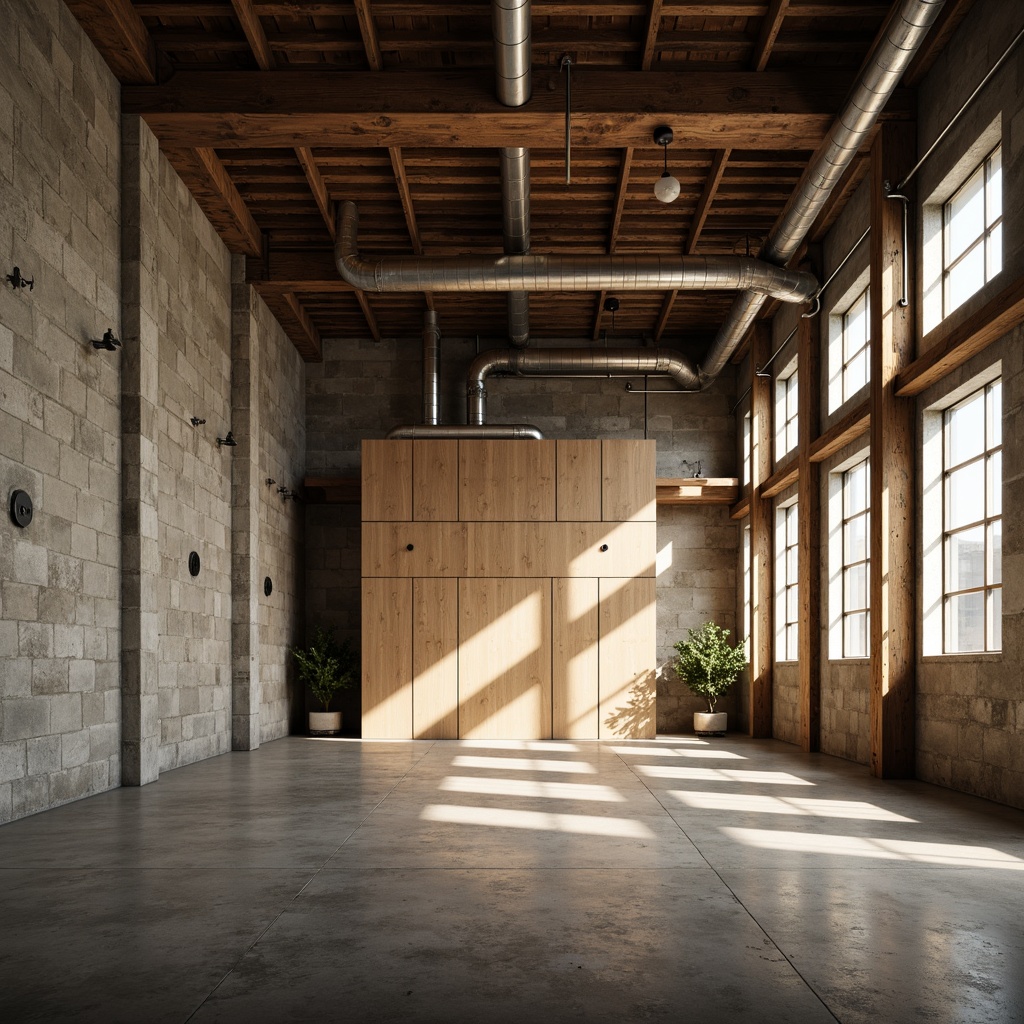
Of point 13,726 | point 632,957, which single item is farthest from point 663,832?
point 13,726

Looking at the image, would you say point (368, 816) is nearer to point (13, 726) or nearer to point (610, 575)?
point (13, 726)

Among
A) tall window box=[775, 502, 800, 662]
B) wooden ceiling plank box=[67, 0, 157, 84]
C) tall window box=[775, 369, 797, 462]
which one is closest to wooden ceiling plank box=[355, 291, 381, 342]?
wooden ceiling plank box=[67, 0, 157, 84]

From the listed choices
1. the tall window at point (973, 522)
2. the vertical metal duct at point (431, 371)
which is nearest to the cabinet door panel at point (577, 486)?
the vertical metal duct at point (431, 371)

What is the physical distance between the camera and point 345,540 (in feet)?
54.2

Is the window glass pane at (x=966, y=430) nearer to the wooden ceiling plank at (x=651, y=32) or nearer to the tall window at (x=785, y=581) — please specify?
the wooden ceiling plank at (x=651, y=32)

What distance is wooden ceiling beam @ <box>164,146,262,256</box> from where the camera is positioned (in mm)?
10148

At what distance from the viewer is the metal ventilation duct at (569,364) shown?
15742 mm

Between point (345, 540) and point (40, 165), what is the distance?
31.6ft

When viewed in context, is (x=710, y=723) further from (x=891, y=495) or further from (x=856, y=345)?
(x=891, y=495)

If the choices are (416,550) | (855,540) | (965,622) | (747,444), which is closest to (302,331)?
(416,550)

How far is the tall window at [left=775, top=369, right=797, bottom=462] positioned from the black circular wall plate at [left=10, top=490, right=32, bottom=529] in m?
9.72

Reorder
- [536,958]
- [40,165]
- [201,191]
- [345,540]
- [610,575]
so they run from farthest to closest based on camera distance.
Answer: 1. [345,540]
2. [610,575]
3. [201,191]
4. [40,165]
5. [536,958]

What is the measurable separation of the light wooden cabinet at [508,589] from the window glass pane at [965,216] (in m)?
6.10

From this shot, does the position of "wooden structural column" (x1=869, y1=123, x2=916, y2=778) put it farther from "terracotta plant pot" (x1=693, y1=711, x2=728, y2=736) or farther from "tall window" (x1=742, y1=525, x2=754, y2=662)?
"terracotta plant pot" (x1=693, y1=711, x2=728, y2=736)
